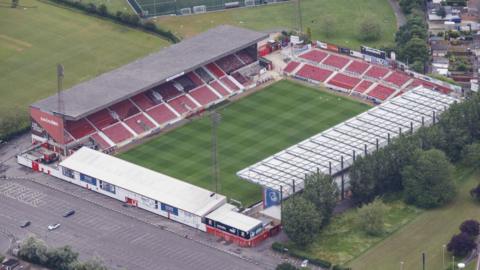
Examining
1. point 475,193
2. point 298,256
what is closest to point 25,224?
point 298,256

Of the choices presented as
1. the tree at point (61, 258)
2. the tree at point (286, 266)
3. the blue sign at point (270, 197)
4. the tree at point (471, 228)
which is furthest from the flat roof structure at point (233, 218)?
the tree at point (471, 228)

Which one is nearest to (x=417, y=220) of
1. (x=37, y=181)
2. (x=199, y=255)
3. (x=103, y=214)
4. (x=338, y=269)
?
(x=338, y=269)

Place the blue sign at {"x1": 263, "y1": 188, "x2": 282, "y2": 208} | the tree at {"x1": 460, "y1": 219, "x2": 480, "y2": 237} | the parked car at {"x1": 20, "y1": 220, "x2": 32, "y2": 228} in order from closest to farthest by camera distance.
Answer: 1. the tree at {"x1": 460, "y1": 219, "x2": 480, "y2": 237}
2. the blue sign at {"x1": 263, "y1": 188, "x2": 282, "y2": 208}
3. the parked car at {"x1": 20, "y1": 220, "x2": 32, "y2": 228}

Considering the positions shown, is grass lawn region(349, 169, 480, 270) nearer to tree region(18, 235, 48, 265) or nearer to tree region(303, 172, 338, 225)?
tree region(303, 172, 338, 225)

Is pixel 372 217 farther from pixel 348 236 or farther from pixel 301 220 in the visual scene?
pixel 301 220

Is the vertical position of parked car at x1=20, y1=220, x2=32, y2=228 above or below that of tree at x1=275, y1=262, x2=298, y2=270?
above

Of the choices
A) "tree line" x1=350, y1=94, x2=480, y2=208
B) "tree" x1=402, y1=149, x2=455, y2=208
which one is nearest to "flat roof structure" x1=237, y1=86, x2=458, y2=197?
"tree line" x1=350, y1=94, x2=480, y2=208
